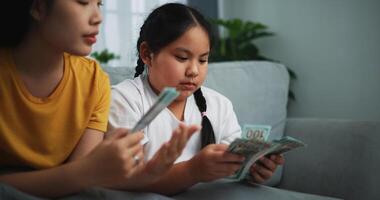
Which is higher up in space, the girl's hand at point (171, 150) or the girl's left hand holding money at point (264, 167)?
the girl's hand at point (171, 150)

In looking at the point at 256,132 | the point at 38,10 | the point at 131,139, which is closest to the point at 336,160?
the point at 256,132

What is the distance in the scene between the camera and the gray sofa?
159 centimetres

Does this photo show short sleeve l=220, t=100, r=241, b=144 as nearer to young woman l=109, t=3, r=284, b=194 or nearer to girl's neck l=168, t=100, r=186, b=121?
young woman l=109, t=3, r=284, b=194

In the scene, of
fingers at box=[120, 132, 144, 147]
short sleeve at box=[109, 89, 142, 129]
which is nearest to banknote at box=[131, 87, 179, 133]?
fingers at box=[120, 132, 144, 147]

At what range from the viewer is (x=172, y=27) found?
1.29 meters

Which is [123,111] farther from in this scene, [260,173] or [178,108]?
[260,173]

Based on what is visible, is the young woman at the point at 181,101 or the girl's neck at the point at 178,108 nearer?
the young woman at the point at 181,101

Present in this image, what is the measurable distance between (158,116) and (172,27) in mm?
250

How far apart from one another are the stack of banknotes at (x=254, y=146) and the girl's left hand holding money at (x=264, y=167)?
0.07 ft

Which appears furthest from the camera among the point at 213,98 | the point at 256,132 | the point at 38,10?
the point at 213,98

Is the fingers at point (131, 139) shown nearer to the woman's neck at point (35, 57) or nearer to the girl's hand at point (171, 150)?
the girl's hand at point (171, 150)

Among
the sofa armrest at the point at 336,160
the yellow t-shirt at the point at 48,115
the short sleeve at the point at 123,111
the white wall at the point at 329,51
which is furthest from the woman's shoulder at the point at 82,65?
the white wall at the point at 329,51

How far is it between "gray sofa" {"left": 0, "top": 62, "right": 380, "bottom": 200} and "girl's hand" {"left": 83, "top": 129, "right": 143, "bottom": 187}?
425 mm

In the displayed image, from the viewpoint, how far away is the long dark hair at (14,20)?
0.93 meters
